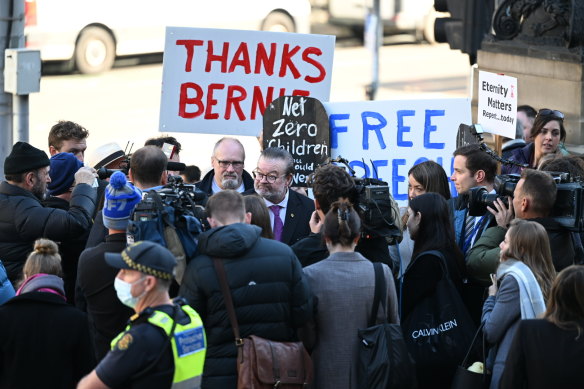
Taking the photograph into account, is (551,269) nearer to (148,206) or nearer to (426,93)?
(148,206)

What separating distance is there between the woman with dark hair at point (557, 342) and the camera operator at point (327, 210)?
1.37 metres

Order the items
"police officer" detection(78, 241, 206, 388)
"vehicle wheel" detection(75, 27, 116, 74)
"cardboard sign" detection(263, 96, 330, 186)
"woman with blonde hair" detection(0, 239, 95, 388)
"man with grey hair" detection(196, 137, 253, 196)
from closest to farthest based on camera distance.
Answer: "police officer" detection(78, 241, 206, 388), "woman with blonde hair" detection(0, 239, 95, 388), "man with grey hair" detection(196, 137, 253, 196), "cardboard sign" detection(263, 96, 330, 186), "vehicle wheel" detection(75, 27, 116, 74)

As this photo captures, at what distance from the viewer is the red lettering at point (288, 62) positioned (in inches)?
349

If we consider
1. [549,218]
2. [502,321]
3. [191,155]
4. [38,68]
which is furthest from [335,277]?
[191,155]

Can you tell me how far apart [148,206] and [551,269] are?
2.08m

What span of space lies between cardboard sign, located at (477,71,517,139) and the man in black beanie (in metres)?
3.39

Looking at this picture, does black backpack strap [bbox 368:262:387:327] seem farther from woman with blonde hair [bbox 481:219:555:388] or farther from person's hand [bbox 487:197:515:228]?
person's hand [bbox 487:197:515:228]

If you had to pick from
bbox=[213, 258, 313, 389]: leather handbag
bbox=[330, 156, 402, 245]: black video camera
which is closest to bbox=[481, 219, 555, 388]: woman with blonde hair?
bbox=[330, 156, 402, 245]: black video camera

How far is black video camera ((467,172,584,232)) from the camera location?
6.29 m

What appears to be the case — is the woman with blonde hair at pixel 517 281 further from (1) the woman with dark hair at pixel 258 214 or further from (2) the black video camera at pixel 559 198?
(1) the woman with dark hair at pixel 258 214

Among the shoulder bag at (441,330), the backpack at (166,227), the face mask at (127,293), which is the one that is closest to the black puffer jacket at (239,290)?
the backpack at (166,227)

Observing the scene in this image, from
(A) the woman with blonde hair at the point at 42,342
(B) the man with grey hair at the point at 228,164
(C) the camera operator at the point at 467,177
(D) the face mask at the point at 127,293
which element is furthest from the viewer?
(B) the man with grey hair at the point at 228,164

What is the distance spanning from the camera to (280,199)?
757cm

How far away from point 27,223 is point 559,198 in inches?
122
